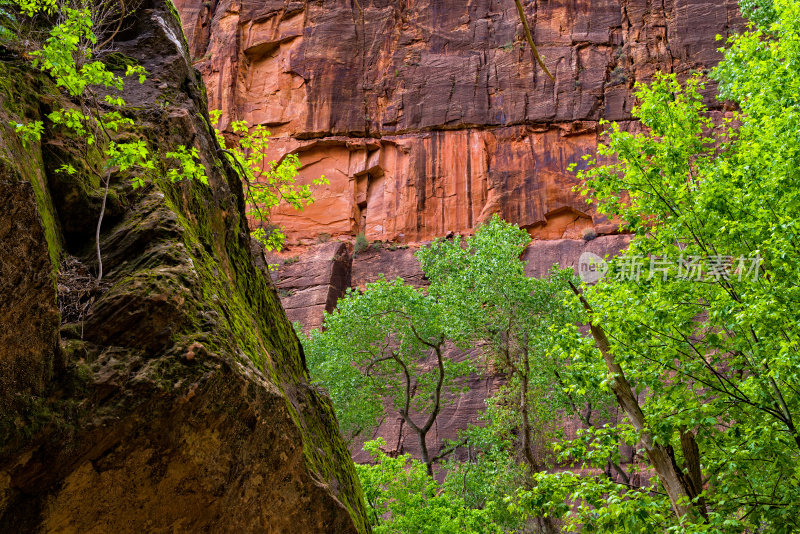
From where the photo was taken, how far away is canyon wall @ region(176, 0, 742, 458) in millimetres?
38906

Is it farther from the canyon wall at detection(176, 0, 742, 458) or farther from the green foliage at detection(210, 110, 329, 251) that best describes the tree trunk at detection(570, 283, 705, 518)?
the canyon wall at detection(176, 0, 742, 458)

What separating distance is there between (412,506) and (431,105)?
1216 inches

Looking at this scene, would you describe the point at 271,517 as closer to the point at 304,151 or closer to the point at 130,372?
the point at 130,372

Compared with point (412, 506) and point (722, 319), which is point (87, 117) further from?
point (412, 506)

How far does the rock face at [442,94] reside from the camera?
39594mm

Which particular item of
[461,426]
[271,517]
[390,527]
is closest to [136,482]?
[271,517]

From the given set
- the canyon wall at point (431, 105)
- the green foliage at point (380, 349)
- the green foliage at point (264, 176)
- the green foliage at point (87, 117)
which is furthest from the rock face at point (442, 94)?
the green foliage at point (87, 117)

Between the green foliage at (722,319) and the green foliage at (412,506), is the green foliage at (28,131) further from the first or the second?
the green foliage at (412,506)

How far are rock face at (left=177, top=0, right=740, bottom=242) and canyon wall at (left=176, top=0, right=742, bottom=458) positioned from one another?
0.08 metres

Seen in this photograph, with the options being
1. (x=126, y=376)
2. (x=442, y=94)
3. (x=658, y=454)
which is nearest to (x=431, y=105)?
(x=442, y=94)

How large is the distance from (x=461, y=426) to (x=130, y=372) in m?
26.1

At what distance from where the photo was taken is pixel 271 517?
5.78 meters

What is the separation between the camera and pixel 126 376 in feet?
15.8

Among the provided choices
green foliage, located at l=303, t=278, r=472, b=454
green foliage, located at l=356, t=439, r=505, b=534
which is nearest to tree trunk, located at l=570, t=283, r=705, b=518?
green foliage, located at l=356, t=439, r=505, b=534
